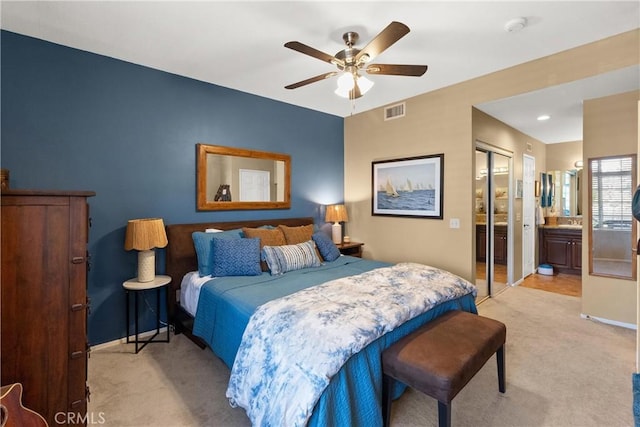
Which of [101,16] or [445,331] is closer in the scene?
[445,331]

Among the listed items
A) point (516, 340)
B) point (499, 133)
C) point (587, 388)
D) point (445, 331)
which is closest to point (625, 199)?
point (499, 133)

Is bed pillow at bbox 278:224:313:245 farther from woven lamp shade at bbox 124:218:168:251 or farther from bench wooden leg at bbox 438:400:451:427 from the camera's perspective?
bench wooden leg at bbox 438:400:451:427

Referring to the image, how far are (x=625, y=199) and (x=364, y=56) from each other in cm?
335

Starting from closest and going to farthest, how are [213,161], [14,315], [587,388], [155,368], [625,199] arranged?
[14,315]
[587,388]
[155,368]
[625,199]
[213,161]

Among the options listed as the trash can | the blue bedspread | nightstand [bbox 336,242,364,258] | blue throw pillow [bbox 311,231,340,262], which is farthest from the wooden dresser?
the trash can

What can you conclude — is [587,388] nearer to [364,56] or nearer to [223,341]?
[223,341]

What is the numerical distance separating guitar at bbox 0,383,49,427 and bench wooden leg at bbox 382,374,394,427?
167 centimetres

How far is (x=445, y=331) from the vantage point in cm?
196

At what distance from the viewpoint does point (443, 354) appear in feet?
5.56

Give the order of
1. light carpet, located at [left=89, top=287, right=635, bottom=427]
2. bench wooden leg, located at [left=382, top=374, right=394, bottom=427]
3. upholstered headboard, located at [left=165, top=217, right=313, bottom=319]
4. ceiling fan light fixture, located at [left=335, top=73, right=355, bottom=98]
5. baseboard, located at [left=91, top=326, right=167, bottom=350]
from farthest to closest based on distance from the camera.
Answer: upholstered headboard, located at [left=165, top=217, right=313, bottom=319] → baseboard, located at [left=91, top=326, right=167, bottom=350] → ceiling fan light fixture, located at [left=335, top=73, right=355, bottom=98] → light carpet, located at [left=89, top=287, right=635, bottom=427] → bench wooden leg, located at [left=382, top=374, right=394, bottom=427]

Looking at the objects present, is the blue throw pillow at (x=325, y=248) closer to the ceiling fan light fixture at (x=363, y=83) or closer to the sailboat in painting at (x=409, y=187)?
the sailboat in painting at (x=409, y=187)

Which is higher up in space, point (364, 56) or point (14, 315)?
point (364, 56)

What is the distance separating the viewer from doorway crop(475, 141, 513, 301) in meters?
4.28

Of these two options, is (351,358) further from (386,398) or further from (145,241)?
(145,241)
